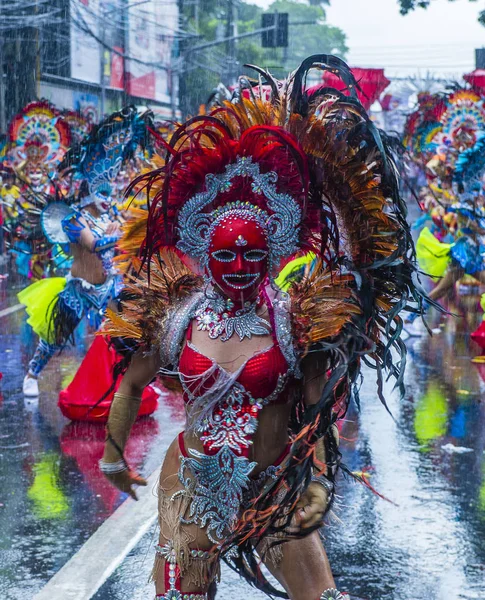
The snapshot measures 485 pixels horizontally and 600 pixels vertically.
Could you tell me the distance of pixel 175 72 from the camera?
44.2 meters

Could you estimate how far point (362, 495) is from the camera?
6398 millimetres

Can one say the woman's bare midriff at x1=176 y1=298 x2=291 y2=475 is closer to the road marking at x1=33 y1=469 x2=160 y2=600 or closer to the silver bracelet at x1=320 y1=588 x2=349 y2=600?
the silver bracelet at x1=320 y1=588 x2=349 y2=600

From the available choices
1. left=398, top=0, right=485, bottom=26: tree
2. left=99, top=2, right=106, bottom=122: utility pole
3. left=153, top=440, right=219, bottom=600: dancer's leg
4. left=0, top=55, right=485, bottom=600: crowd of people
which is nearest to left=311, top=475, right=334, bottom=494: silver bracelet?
left=0, top=55, right=485, bottom=600: crowd of people

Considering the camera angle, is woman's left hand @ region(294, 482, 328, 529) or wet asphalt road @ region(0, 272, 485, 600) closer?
woman's left hand @ region(294, 482, 328, 529)

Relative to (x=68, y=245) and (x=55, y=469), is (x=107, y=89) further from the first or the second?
(x=55, y=469)

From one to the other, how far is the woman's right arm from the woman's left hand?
2.13ft

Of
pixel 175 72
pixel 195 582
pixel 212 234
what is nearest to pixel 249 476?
pixel 195 582

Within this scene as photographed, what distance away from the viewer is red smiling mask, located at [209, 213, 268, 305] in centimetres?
374

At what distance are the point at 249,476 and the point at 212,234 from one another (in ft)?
2.80

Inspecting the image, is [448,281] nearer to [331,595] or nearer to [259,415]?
[259,415]

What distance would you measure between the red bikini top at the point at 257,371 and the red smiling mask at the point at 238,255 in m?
0.22

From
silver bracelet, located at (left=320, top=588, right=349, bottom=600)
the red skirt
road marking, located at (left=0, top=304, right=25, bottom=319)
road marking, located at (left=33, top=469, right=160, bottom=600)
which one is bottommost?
road marking, located at (left=33, top=469, right=160, bottom=600)

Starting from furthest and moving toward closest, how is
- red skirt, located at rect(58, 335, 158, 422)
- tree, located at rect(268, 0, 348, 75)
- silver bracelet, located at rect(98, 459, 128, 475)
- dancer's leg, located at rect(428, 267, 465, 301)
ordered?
tree, located at rect(268, 0, 348, 75)
dancer's leg, located at rect(428, 267, 465, 301)
red skirt, located at rect(58, 335, 158, 422)
silver bracelet, located at rect(98, 459, 128, 475)

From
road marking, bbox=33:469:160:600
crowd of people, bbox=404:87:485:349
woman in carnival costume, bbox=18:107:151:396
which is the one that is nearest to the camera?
road marking, bbox=33:469:160:600
